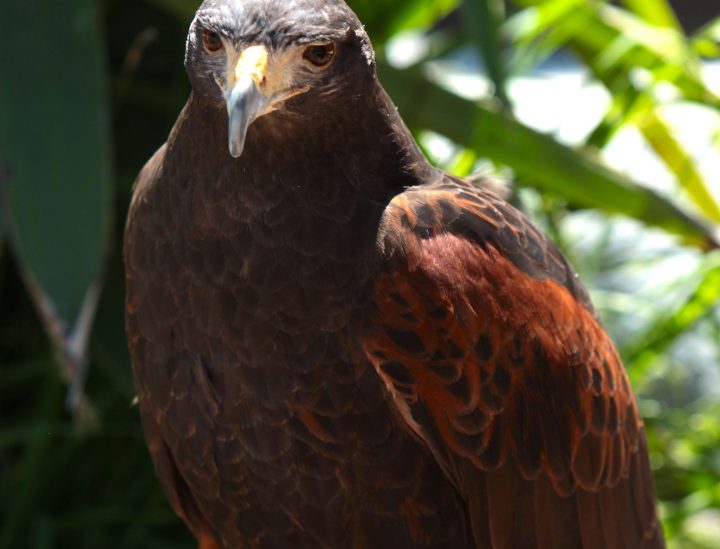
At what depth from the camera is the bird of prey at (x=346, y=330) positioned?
1577mm

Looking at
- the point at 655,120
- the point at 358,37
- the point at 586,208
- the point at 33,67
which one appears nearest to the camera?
the point at 358,37

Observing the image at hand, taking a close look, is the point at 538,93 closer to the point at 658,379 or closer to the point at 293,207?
the point at 658,379

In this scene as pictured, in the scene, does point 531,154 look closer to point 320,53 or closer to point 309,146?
point 309,146

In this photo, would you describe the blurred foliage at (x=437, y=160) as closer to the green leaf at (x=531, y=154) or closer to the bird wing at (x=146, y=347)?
the green leaf at (x=531, y=154)

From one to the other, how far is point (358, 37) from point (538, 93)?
199cm

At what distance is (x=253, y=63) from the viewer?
138 cm

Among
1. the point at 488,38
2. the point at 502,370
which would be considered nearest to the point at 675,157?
the point at 488,38

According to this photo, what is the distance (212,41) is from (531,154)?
1336 mm

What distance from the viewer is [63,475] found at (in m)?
3.11

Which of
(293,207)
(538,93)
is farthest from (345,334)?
(538,93)

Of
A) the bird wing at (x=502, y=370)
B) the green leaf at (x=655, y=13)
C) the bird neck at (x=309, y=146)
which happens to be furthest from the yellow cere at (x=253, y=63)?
the green leaf at (x=655, y=13)

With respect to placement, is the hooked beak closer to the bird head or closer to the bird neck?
the bird head

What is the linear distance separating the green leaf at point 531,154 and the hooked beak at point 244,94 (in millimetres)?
1185

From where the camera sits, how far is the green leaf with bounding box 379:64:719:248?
2.61 meters
